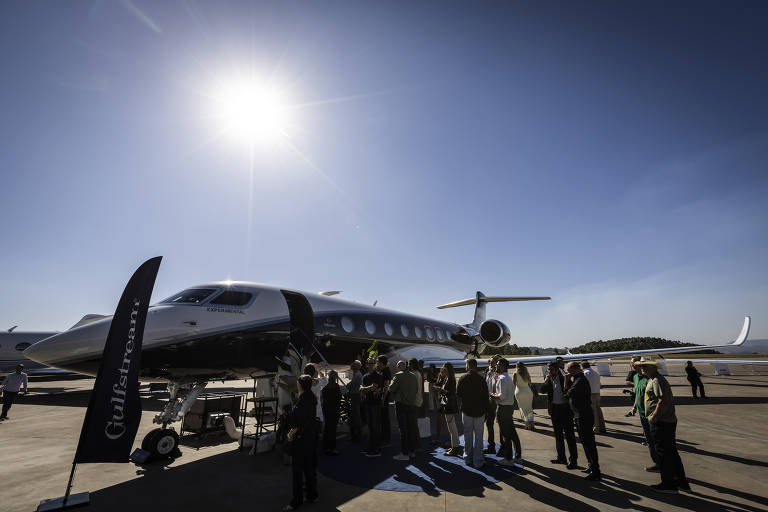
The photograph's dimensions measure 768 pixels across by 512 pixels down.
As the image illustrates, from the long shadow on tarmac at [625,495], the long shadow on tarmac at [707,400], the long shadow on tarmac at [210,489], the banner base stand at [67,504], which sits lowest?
the long shadow on tarmac at [707,400]

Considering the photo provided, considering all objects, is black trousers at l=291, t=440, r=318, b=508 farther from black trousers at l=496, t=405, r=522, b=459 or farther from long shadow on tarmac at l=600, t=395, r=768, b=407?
long shadow on tarmac at l=600, t=395, r=768, b=407

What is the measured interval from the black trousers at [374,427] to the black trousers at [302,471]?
221 cm

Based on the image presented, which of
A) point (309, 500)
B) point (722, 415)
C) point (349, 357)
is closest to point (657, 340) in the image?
point (722, 415)

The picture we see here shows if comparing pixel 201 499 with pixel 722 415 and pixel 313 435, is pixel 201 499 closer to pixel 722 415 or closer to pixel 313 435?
pixel 313 435

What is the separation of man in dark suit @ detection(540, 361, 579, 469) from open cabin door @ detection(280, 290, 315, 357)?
21.0ft

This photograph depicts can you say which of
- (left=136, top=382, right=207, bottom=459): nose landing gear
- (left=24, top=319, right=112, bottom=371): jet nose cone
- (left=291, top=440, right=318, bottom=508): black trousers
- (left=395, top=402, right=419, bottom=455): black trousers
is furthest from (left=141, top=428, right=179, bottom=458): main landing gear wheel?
(left=395, top=402, right=419, bottom=455): black trousers

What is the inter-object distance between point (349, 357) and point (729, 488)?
29.5ft

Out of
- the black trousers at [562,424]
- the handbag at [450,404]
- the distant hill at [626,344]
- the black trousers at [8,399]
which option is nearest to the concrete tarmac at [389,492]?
the black trousers at [562,424]

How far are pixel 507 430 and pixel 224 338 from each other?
625 cm

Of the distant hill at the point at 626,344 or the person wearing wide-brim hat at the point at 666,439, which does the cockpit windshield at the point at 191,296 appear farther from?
the distant hill at the point at 626,344

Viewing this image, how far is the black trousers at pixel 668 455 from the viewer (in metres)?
4.53

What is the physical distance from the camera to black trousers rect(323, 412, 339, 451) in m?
6.73

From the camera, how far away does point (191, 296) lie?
8.04 m

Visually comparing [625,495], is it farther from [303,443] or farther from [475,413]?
[303,443]
